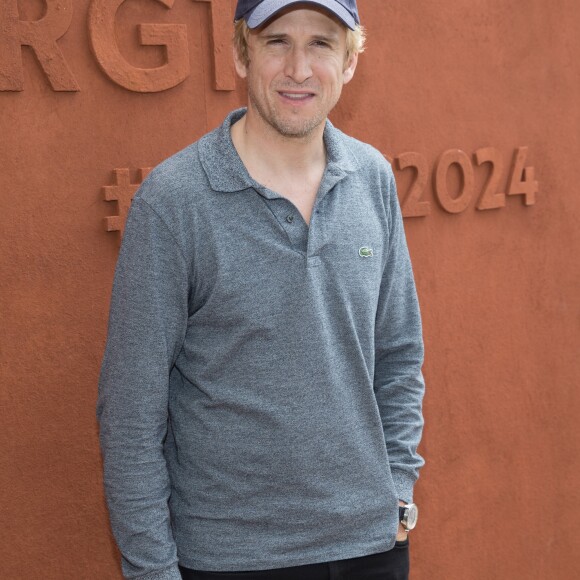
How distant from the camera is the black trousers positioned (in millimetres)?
1829

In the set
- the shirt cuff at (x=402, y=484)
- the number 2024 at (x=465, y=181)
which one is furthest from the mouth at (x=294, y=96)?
the number 2024 at (x=465, y=181)

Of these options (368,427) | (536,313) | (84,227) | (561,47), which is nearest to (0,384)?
(84,227)

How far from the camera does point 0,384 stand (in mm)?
2344

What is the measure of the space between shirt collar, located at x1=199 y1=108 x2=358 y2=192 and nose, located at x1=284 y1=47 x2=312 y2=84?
17 cm

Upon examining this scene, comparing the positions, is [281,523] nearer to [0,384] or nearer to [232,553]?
[232,553]

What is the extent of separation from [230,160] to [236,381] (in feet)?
1.39

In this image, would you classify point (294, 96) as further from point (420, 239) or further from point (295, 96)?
point (420, 239)

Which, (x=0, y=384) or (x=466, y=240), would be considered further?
(x=466, y=240)

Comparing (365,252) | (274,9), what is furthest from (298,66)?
(365,252)

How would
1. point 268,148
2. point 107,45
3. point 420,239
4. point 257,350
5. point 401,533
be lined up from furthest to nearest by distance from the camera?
1. point 420,239
2. point 107,45
3. point 401,533
4. point 268,148
5. point 257,350

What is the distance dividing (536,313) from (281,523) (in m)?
1.94

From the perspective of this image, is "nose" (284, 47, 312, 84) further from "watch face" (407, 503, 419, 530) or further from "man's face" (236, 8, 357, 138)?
"watch face" (407, 503, 419, 530)

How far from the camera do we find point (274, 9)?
5.97 feet

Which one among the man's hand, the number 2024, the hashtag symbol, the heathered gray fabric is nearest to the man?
the heathered gray fabric
